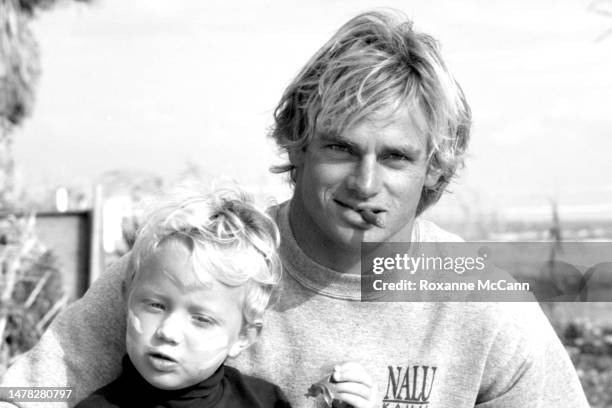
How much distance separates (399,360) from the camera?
2.32 m

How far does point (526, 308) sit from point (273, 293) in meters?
0.61

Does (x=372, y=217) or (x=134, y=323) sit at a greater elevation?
(x=372, y=217)

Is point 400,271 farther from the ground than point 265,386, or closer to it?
farther from the ground

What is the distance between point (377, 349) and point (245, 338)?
32 centimetres

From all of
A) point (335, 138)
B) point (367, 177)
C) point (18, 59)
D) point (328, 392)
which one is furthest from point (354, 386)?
point (18, 59)

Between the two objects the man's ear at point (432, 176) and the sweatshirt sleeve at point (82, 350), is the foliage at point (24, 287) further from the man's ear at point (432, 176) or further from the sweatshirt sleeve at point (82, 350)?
the man's ear at point (432, 176)

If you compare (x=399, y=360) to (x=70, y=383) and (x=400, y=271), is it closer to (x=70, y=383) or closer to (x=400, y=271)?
(x=400, y=271)

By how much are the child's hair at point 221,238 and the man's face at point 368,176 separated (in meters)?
0.15

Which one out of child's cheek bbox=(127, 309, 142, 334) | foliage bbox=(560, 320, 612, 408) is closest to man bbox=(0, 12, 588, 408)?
child's cheek bbox=(127, 309, 142, 334)

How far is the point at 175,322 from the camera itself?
2.10m

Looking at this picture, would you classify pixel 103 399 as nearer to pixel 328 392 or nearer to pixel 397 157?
pixel 328 392

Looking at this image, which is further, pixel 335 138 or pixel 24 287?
pixel 24 287

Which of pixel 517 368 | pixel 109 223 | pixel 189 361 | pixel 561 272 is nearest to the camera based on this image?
pixel 189 361

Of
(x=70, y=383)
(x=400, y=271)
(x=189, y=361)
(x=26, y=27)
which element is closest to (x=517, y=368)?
(x=400, y=271)
